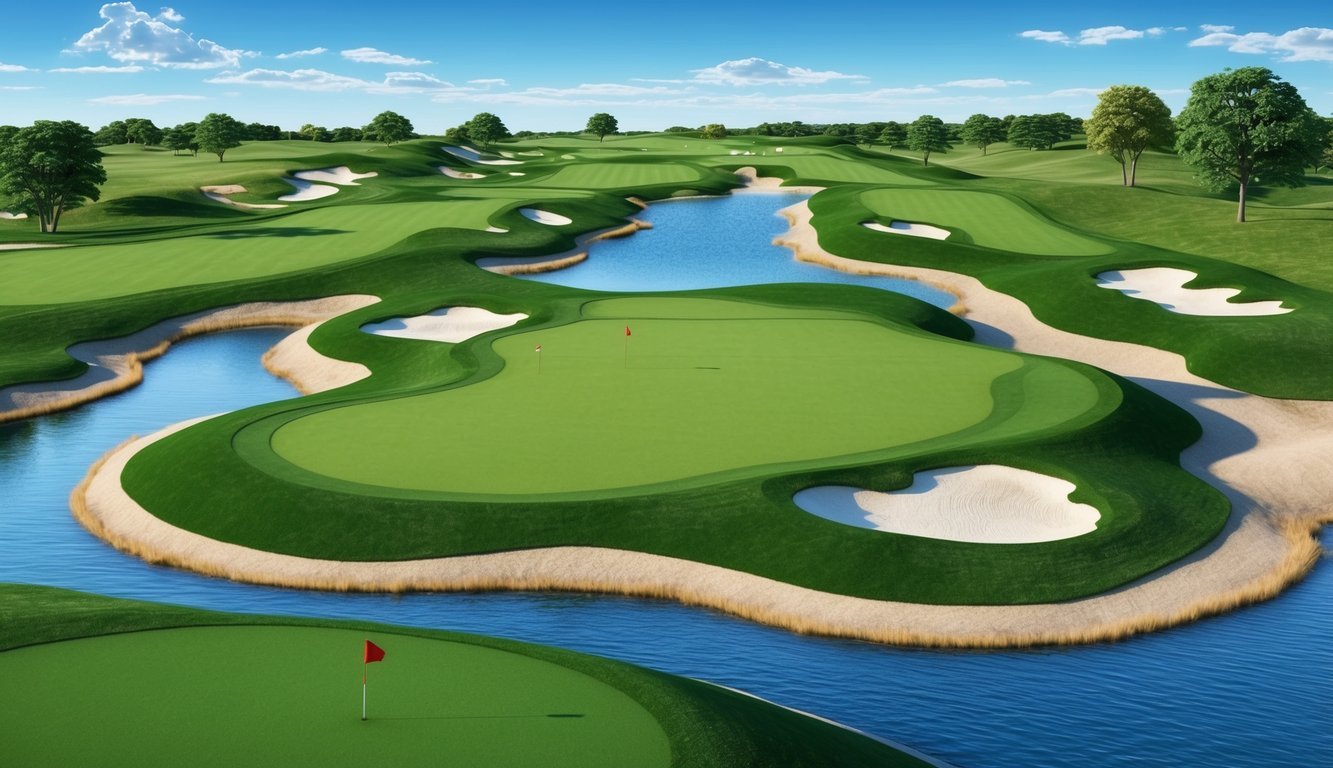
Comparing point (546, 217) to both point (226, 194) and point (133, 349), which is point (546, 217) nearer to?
point (226, 194)

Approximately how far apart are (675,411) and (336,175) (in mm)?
85831

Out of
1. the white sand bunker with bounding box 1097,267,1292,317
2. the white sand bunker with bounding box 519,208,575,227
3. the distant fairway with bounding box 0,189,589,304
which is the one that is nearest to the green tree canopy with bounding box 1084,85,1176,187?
the white sand bunker with bounding box 1097,267,1292,317

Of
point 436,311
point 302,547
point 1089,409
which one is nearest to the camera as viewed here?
point 302,547

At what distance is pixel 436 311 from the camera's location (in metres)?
48.4

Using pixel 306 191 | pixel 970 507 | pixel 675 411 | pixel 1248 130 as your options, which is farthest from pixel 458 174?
pixel 970 507

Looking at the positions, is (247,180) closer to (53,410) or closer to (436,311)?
(436,311)

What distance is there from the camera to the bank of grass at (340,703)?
13086 mm

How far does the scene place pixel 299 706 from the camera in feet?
46.0

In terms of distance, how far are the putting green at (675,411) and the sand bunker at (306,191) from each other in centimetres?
6360

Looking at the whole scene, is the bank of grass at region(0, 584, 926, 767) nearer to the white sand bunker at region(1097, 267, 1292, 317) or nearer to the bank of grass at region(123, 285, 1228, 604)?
the bank of grass at region(123, 285, 1228, 604)

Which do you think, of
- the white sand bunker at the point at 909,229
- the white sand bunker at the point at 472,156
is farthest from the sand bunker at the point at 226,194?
the white sand bunker at the point at 909,229

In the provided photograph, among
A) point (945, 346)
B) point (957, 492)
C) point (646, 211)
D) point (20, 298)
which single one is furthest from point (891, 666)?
point (646, 211)

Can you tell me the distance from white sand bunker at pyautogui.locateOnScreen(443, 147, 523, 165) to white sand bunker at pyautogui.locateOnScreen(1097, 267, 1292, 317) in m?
98.0

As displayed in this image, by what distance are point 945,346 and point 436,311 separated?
830 inches
